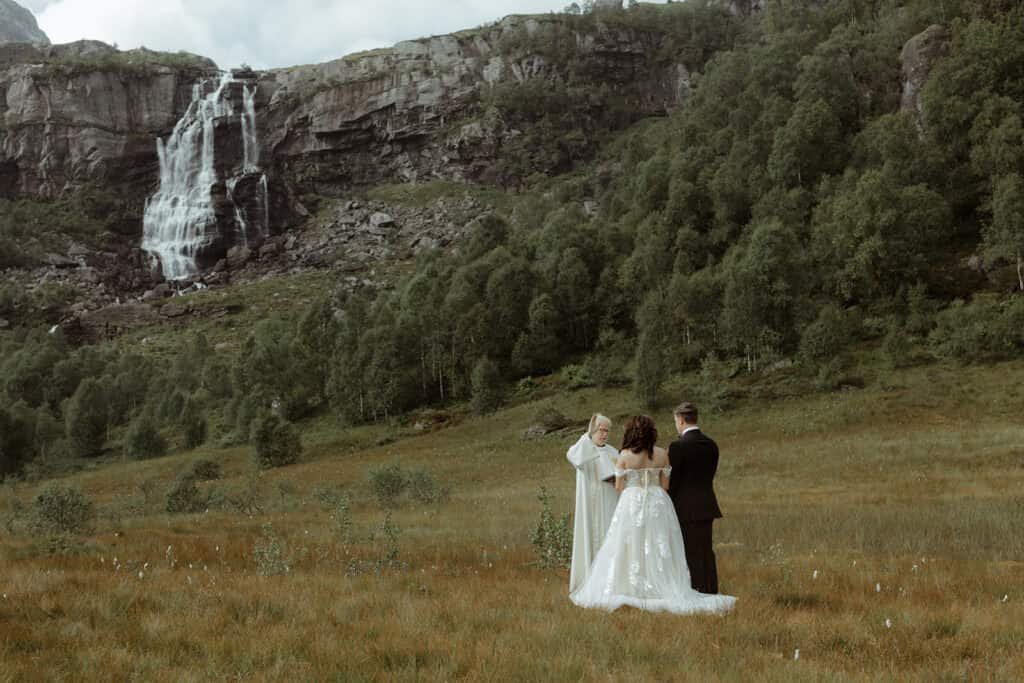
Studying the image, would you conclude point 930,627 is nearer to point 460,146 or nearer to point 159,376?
point 159,376

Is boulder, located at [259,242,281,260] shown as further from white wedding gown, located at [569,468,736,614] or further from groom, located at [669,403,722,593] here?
groom, located at [669,403,722,593]

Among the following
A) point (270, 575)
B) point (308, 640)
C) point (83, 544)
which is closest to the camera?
point (308, 640)

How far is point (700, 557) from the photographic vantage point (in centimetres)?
991

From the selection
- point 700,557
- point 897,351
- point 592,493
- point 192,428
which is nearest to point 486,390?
point 897,351

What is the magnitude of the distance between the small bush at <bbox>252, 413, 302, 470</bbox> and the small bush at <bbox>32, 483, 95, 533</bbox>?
37433mm

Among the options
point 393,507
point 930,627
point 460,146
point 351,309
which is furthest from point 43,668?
point 460,146

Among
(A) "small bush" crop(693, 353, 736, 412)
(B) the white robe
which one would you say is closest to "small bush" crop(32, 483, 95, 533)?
(B) the white robe

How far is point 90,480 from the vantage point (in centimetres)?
6188

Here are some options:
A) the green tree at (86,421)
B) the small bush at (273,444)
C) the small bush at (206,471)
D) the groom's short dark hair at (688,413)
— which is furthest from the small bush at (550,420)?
the green tree at (86,421)

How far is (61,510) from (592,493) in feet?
55.2

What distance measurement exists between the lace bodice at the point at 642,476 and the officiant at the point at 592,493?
2.55 ft

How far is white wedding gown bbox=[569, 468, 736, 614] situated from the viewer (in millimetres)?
9398

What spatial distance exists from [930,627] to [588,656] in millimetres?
4184

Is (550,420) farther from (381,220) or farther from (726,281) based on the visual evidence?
(381,220)
